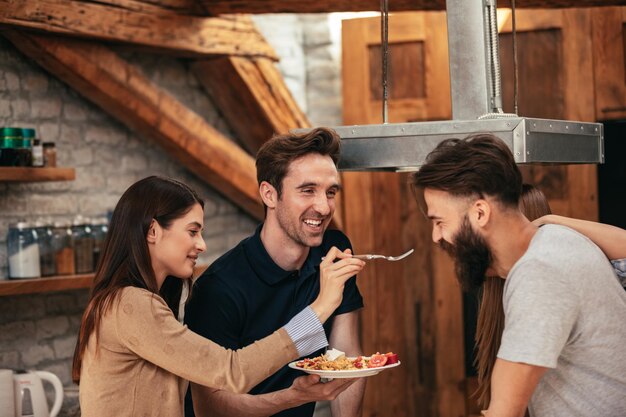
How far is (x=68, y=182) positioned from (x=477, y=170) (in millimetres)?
3010

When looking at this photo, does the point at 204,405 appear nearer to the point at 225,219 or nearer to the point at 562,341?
the point at 562,341

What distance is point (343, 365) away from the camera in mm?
2633

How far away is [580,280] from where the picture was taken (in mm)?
2004

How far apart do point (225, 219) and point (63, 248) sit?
4.90ft

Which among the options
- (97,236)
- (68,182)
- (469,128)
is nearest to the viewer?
(469,128)

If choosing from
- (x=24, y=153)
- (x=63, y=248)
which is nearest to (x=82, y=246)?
(x=63, y=248)

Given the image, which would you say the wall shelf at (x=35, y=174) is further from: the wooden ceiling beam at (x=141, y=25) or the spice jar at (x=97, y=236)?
the wooden ceiling beam at (x=141, y=25)

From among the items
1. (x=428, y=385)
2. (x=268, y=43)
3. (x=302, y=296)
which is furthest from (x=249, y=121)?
(x=302, y=296)

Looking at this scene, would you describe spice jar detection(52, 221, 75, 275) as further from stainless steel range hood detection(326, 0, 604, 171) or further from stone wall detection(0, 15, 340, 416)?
stainless steel range hood detection(326, 0, 604, 171)

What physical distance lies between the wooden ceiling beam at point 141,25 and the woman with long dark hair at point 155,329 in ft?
6.17

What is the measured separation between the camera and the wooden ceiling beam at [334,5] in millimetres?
4531

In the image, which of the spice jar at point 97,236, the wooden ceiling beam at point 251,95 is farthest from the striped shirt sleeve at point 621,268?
the wooden ceiling beam at point 251,95

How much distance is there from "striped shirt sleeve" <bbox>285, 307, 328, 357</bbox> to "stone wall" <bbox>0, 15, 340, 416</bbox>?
74.2 inches

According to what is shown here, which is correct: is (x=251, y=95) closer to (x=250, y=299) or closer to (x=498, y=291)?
(x=250, y=299)
